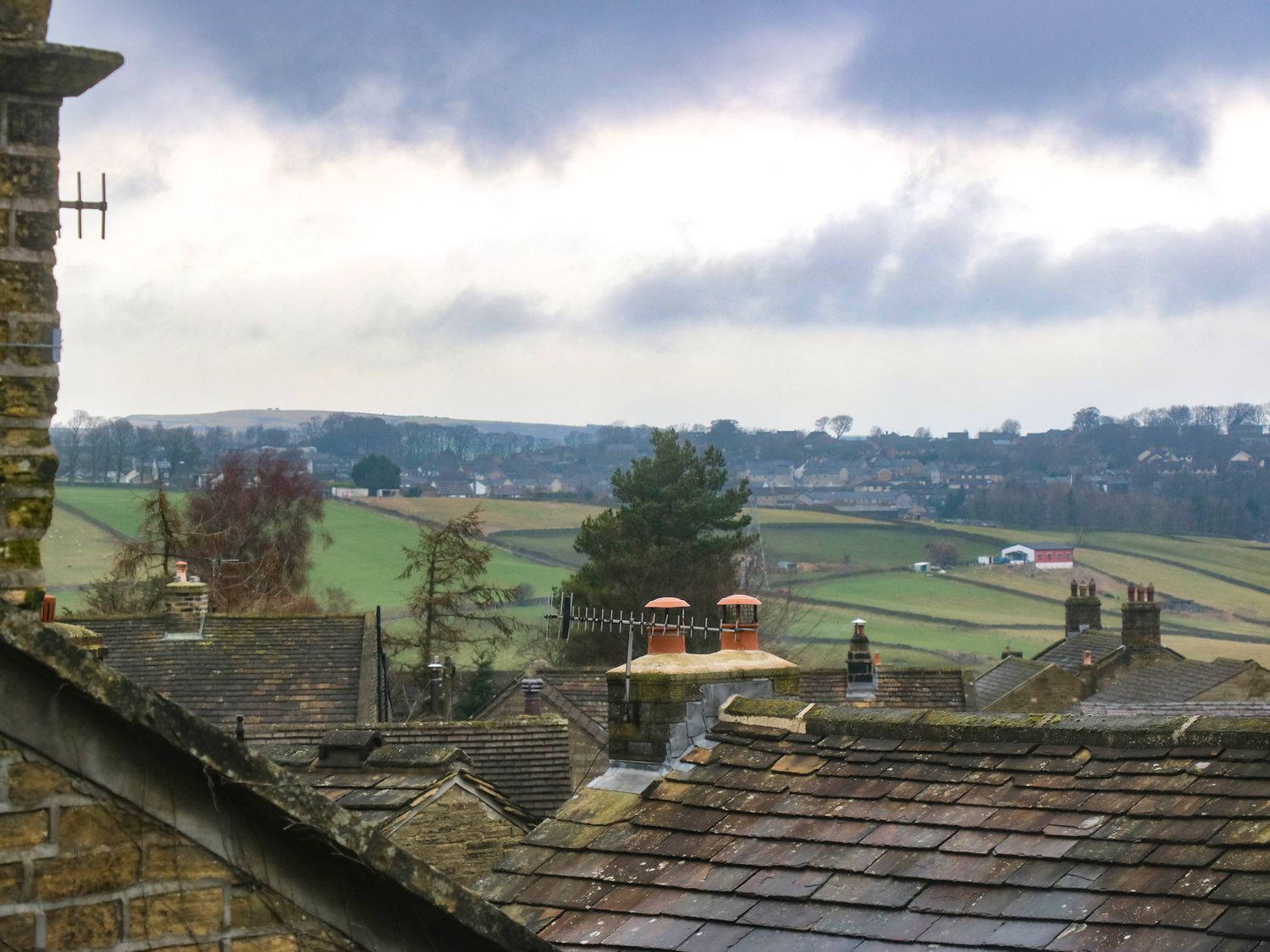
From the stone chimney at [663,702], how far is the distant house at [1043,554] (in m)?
88.8

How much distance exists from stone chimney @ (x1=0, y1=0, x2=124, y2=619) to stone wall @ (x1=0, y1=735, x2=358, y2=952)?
2.12m

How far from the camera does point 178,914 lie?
11.8ft

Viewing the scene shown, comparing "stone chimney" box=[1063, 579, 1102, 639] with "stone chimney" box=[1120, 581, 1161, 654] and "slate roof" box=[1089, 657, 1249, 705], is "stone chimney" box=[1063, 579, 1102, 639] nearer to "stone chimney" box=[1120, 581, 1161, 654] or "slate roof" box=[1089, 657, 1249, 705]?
"stone chimney" box=[1120, 581, 1161, 654]

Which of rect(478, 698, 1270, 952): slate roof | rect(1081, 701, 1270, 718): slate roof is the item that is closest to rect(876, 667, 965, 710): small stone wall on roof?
rect(1081, 701, 1270, 718): slate roof

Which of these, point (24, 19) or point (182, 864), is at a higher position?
point (24, 19)

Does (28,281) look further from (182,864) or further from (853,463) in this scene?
(853,463)

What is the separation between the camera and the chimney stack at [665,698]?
9.83 m

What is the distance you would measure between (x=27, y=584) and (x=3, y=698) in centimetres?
200

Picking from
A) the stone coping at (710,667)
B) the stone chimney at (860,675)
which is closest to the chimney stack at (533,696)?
the stone chimney at (860,675)

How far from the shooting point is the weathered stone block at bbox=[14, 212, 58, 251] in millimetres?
5711

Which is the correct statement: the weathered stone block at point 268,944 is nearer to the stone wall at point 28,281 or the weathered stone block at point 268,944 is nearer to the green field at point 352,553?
the stone wall at point 28,281

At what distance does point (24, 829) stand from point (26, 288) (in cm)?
282

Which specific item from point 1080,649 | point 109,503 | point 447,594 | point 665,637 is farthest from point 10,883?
point 109,503

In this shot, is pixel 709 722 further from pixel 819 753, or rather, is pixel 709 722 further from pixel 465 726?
pixel 465 726
